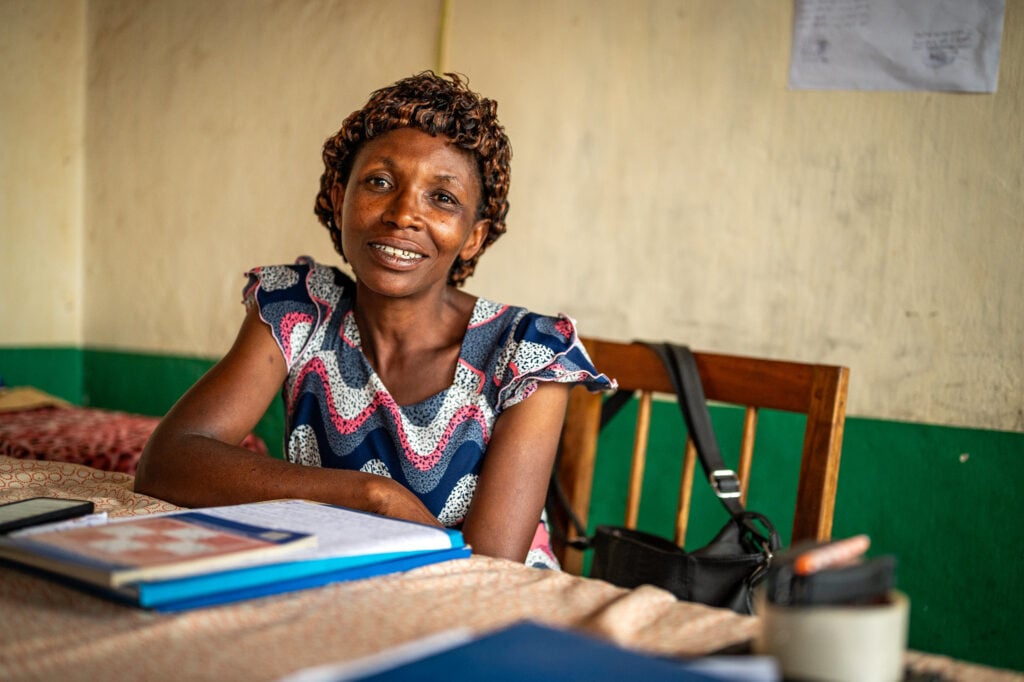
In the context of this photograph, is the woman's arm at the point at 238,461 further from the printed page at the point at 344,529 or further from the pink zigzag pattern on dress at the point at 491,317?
the pink zigzag pattern on dress at the point at 491,317

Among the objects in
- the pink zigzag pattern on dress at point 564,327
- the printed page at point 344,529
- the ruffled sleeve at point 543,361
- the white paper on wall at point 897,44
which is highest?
the white paper on wall at point 897,44

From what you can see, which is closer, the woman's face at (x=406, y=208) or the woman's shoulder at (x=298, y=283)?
the woman's face at (x=406, y=208)

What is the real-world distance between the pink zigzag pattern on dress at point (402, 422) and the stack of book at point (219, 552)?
560 millimetres

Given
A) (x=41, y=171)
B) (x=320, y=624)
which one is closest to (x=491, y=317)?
(x=320, y=624)

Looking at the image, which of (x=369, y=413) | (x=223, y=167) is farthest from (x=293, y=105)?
(x=369, y=413)

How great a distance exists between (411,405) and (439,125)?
48cm

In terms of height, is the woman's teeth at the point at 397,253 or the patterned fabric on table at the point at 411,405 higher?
the woman's teeth at the point at 397,253

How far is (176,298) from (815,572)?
10.5 ft

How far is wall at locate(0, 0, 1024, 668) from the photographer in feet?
7.09

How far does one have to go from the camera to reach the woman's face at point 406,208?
1.59 metres

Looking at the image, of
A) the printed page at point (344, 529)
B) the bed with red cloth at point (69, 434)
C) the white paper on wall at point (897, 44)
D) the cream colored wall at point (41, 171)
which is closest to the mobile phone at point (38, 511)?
the printed page at point (344, 529)

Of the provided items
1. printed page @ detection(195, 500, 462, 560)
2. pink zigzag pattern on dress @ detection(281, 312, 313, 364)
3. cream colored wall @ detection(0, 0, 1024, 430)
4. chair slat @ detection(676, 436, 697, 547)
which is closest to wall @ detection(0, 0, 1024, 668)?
cream colored wall @ detection(0, 0, 1024, 430)

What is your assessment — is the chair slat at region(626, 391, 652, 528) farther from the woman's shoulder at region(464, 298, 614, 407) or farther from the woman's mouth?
the woman's mouth

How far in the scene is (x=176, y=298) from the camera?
3.44m
